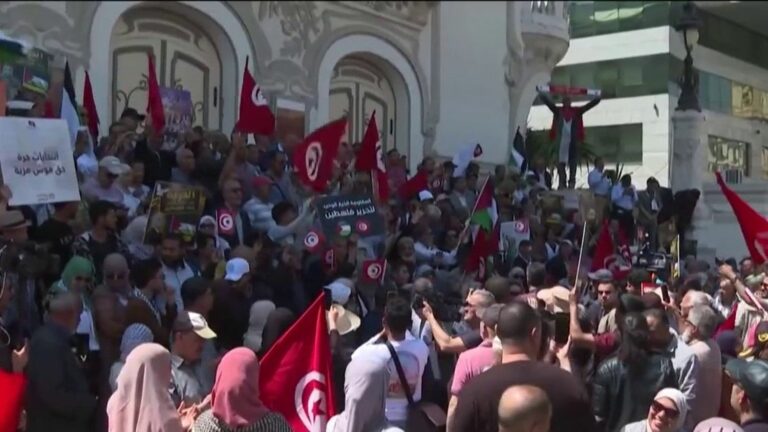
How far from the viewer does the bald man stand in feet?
12.4

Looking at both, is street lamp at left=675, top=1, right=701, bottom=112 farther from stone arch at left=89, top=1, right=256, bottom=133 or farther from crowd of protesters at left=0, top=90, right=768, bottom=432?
stone arch at left=89, top=1, right=256, bottom=133

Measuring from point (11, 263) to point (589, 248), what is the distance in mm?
7360

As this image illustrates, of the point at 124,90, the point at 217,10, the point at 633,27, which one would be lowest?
the point at 124,90

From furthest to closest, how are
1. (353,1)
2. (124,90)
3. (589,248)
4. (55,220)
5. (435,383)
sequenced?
(353,1)
(124,90)
(589,248)
(55,220)
(435,383)

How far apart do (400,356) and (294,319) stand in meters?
1.00

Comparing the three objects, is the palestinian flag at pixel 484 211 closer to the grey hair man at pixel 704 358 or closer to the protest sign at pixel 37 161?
the protest sign at pixel 37 161

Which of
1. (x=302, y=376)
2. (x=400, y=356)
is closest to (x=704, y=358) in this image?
(x=400, y=356)

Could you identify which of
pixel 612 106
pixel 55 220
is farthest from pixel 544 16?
pixel 55 220

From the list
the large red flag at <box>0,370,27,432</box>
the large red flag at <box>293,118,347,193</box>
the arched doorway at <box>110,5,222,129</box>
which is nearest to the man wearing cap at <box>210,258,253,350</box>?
the large red flag at <box>0,370,27,432</box>

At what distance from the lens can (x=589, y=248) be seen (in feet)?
42.0

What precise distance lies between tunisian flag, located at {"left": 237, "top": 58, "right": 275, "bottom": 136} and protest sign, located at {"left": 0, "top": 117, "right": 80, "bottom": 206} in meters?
4.14

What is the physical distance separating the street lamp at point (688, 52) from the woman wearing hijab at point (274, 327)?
7.27 meters

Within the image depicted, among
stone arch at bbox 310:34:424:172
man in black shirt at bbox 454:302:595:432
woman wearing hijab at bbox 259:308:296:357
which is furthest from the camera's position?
stone arch at bbox 310:34:424:172

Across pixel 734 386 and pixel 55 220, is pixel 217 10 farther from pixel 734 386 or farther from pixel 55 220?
pixel 734 386
